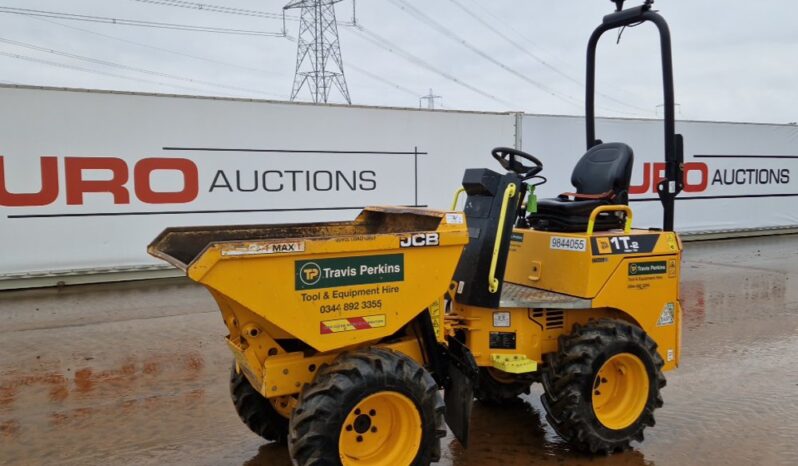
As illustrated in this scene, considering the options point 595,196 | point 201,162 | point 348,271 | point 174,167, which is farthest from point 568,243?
point 174,167

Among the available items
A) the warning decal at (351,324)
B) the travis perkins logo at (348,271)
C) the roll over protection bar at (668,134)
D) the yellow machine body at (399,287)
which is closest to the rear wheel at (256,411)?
the yellow machine body at (399,287)

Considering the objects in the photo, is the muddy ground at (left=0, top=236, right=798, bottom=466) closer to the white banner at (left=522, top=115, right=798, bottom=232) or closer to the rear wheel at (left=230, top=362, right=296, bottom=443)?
the rear wheel at (left=230, top=362, right=296, bottom=443)

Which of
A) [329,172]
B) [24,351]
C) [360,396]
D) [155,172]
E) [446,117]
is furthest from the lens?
[446,117]

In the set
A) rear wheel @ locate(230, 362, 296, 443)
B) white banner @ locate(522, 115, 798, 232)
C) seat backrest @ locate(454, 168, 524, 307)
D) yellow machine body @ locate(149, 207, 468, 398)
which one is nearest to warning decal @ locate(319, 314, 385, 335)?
yellow machine body @ locate(149, 207, 468, 398)

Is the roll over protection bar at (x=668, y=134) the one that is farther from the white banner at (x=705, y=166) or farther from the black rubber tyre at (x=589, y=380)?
the white banner at (x=705, y=166)

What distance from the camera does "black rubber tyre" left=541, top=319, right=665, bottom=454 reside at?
3.79 metres

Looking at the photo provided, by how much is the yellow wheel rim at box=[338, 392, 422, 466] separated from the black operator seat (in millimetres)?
1749

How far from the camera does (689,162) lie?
45.6 feet

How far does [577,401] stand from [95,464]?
2817mm

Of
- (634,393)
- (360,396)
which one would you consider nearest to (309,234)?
(360,396)

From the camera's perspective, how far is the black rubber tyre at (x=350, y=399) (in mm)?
3059

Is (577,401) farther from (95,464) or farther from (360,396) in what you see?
(95,464)

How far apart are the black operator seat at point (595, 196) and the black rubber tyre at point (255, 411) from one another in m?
2.14

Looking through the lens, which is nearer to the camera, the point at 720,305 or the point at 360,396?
the point at 360,396
